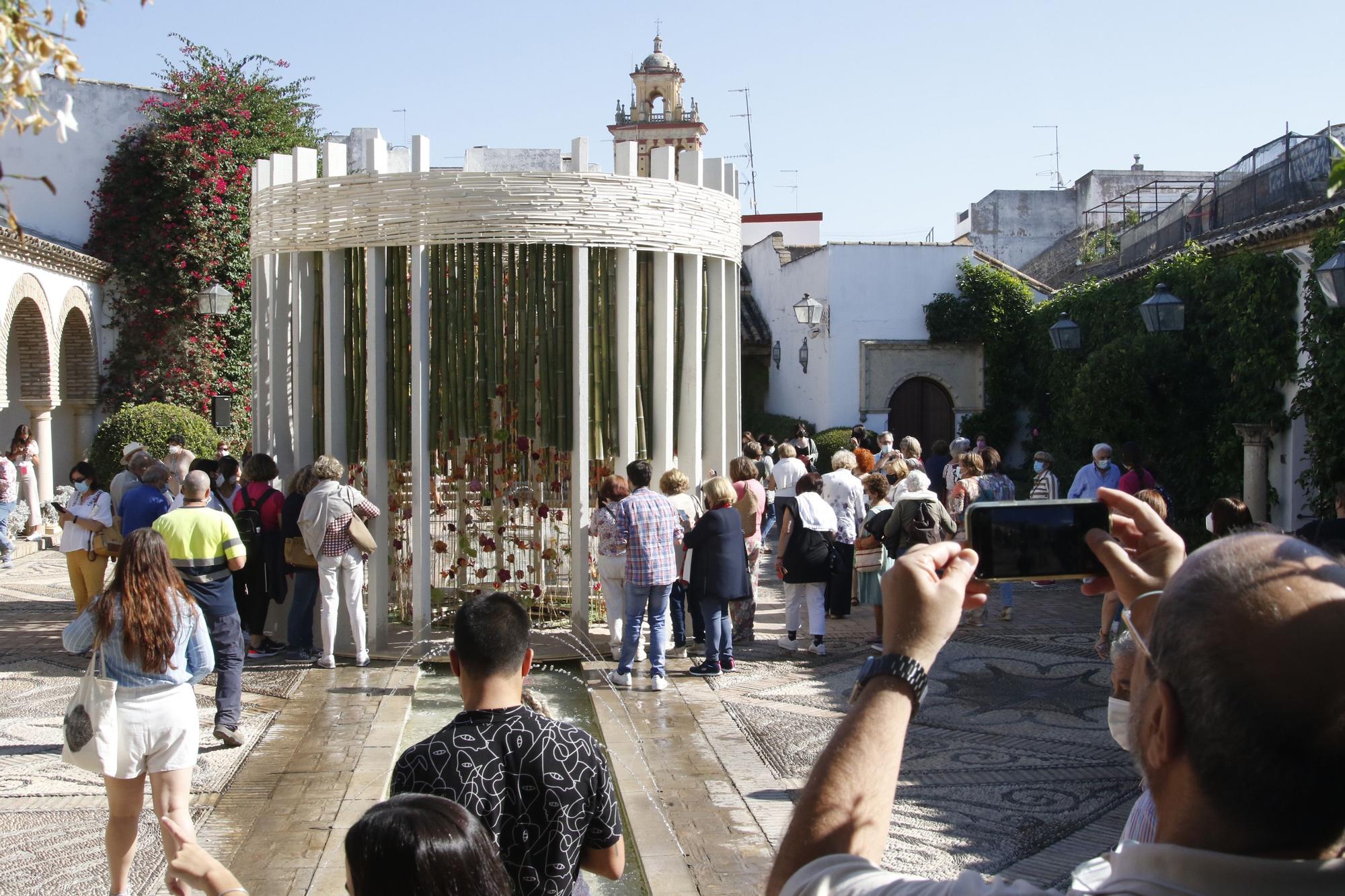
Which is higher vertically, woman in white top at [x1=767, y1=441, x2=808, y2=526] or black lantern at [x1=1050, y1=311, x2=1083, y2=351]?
black lantern at [x1=1050, y1=311, x2=1083, y2=351]

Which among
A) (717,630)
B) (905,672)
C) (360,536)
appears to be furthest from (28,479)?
(905,672)

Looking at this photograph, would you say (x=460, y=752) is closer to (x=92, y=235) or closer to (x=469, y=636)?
(x=469, y=636)

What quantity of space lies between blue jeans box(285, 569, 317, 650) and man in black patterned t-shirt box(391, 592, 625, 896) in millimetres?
7083

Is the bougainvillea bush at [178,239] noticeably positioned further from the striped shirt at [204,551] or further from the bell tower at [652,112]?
the bell tower at [652,112]

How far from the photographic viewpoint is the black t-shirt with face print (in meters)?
3.28

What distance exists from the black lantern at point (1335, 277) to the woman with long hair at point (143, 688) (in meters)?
8.19

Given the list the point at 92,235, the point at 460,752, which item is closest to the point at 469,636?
the point at 460,752

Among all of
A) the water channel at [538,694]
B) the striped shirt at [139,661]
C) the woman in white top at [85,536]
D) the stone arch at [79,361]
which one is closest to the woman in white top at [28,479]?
the stone arch at [79,361]

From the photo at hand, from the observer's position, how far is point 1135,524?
7.66ft

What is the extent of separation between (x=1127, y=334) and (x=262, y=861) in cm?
1312

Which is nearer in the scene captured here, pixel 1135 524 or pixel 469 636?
pixel 1135 524

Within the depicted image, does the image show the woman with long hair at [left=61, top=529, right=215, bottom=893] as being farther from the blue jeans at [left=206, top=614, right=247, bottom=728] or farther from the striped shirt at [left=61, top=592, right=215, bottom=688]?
the blue jeans at [left=206, top=614, right=247, bottom=728]

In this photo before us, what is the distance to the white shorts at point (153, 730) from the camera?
5.23 metres

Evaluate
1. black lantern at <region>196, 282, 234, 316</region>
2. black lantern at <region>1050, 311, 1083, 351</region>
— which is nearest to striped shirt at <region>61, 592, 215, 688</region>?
black lantern at <region>196, 282, 234, 316</region>
